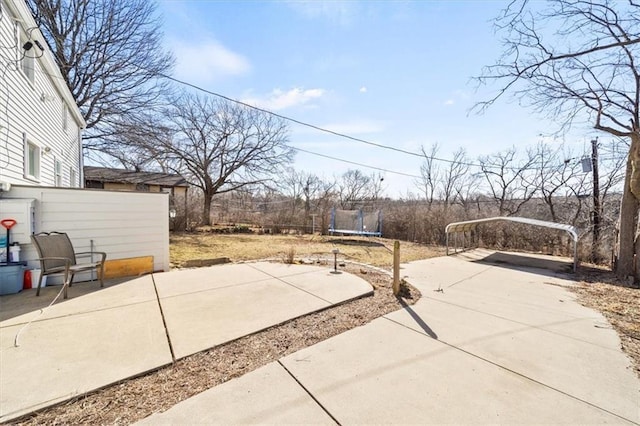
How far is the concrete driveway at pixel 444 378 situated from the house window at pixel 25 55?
24.9ft

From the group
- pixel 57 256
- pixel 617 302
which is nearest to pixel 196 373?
pixel 57 256

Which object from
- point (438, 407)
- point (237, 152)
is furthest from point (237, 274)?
point (237, 152)

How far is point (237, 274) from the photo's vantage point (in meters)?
5.02

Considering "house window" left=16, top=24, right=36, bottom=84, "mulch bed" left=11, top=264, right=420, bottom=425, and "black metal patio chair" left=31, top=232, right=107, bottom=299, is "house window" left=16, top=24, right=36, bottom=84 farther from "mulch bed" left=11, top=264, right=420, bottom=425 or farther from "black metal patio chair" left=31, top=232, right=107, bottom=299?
"mulch bed" left=11, top=264, right=420, bottom=425

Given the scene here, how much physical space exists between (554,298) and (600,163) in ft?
27.1

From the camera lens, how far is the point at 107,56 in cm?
1172

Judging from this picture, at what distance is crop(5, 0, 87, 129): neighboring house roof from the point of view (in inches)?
189

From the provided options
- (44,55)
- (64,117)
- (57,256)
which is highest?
(44,55)

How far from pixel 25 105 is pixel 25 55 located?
105cm

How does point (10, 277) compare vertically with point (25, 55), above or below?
below

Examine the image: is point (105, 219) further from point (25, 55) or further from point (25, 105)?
point (25, 55)

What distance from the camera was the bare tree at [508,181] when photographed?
1323cm

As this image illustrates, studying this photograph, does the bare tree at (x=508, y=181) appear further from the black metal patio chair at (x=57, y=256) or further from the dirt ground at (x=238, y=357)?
the black metal patio chair at (x=57, y=256)

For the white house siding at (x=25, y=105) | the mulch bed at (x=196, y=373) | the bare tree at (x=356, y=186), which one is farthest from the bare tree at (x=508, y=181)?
the white house siding at (x=25, y=105)
